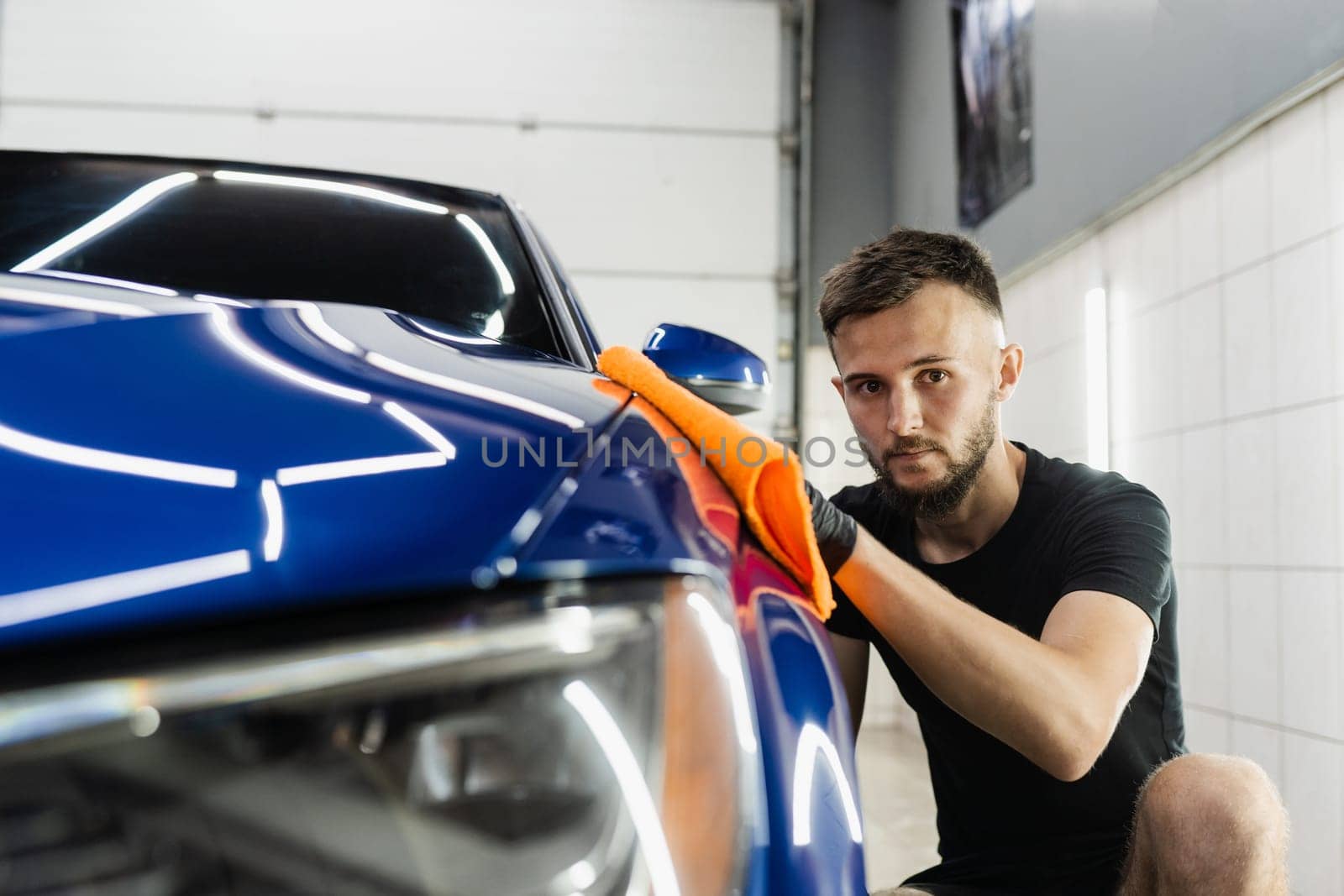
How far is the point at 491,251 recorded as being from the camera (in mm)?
1242

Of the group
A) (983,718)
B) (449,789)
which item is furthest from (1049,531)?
(449,789)

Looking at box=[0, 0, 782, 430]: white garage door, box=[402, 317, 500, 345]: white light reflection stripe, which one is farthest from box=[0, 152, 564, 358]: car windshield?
box=[0, 0, 782, 430]: white garage door

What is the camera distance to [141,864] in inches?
14.6

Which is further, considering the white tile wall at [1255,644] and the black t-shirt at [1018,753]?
the white tile wall at [1255,644]

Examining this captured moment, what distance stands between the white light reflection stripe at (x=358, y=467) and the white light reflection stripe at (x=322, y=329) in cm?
15

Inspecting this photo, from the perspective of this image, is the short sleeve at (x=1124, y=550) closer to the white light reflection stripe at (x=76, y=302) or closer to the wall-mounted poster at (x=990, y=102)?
the white light reflection stripe at (x=76, y=302)

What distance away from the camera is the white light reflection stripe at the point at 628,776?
421mm

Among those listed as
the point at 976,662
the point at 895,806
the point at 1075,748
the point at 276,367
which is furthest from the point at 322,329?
the point at 895,806

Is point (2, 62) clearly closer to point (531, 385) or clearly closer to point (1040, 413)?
point (1040, 413)

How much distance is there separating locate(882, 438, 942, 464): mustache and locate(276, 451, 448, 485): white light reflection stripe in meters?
0.81

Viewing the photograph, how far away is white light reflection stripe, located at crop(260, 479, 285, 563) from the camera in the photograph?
406 mm

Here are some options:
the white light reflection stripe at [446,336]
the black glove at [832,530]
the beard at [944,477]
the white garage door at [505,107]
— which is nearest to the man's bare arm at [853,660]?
the beard at [944,477]

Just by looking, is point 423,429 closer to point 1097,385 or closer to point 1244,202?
point 1244,202

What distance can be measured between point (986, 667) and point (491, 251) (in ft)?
2.58
